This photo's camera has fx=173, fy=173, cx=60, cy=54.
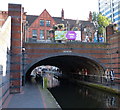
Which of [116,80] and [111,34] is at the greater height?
[111,34]

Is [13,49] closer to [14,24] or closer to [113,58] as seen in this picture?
[14,24]

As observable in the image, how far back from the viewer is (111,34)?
781 inches

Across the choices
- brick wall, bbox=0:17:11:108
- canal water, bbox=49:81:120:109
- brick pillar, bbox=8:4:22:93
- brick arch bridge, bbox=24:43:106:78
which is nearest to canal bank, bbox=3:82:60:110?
brick wall, bbox=0:17:11:108

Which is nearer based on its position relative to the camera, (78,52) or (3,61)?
(3,61)

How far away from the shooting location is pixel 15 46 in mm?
13250

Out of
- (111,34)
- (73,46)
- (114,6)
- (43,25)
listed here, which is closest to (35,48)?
(73,46)

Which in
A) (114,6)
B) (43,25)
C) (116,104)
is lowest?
(116,104)

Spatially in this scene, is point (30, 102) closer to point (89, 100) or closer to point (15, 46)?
point (15, 46)

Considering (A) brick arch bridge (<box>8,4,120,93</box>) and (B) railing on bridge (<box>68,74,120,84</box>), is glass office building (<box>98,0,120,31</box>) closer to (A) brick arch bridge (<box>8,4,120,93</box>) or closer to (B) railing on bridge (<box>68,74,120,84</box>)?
(B) railing on bridge (<box>68,74,120,84</box>)

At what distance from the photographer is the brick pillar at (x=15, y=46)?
13.1m

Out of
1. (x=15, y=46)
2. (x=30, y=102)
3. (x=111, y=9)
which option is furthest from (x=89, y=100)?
(x=111, y=9)

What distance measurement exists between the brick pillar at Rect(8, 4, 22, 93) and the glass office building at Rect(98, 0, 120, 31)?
61.4 meters

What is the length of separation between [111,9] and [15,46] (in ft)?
240

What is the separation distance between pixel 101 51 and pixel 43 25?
82.2 ft
